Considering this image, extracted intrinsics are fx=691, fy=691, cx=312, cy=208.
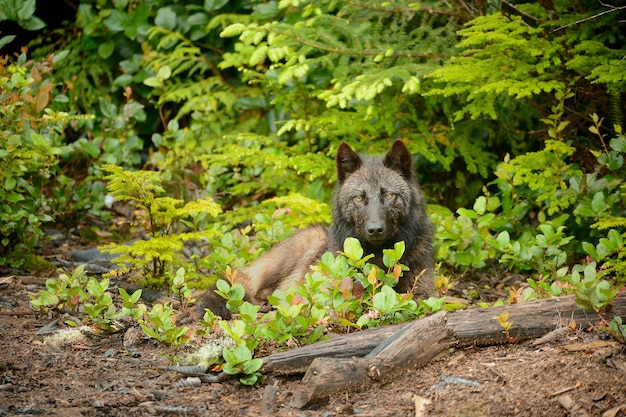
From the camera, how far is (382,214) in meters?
5.37

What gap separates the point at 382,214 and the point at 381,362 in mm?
1894

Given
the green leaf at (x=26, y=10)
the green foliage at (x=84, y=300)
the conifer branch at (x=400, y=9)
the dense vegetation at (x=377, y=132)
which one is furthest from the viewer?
the green leaf at (x=26, y=10)

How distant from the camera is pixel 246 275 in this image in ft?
20.5

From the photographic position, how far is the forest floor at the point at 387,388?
3.40 m

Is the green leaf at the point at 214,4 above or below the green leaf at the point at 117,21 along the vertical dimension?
above

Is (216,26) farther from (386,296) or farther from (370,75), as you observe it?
(386,296)

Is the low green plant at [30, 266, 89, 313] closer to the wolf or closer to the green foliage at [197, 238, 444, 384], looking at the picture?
the wolf

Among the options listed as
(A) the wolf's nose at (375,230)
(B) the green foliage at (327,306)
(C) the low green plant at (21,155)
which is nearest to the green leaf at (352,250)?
(B) the green foliage at (327,306)

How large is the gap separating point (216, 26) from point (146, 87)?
1445 millimetres

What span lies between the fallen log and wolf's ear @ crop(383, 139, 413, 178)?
1.87 m

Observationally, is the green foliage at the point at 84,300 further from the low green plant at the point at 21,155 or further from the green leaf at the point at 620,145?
the green leaf at the point at 620,145

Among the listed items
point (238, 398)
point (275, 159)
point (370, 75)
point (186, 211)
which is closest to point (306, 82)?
point (275, 159)

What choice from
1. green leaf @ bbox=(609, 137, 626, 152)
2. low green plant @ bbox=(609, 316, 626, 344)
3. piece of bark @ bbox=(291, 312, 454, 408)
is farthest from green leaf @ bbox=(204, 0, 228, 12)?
Answer: low green plant @ bbox=(609, 316, 626, 344)

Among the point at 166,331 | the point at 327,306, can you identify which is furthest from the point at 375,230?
the point at 166,331
